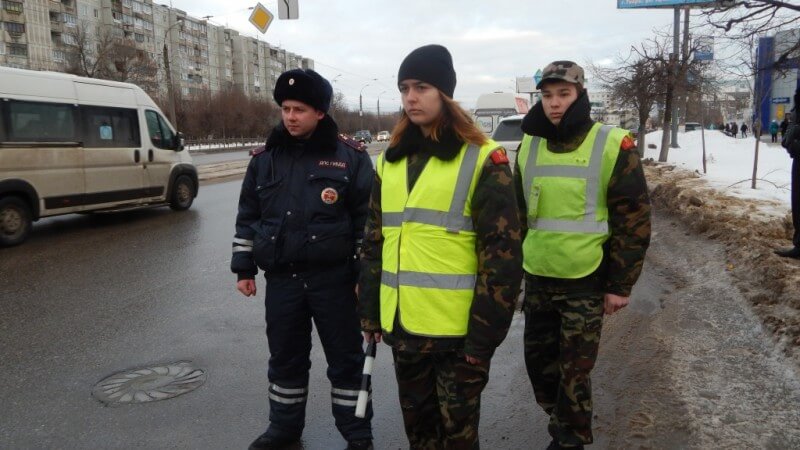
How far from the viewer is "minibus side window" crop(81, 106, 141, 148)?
10117 millimetres

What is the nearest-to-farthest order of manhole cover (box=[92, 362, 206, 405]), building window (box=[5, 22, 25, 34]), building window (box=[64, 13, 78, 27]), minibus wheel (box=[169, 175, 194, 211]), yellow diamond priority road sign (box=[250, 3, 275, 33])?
manhole cover (box=[92, 362, 206, 405]), minibus wheel (box=[169, 175, 194, 211]), yellow diamond priority road sign (box=[250, 3, 275, 33]), building window (box=[5, 22, 25, 34]), building window (box=[64, 13, 78, 27])

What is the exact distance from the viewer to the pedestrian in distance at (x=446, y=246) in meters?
2.30

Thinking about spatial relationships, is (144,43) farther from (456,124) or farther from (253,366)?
(456,124)

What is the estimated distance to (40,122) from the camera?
9.34 metres

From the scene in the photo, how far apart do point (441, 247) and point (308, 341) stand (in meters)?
1.25

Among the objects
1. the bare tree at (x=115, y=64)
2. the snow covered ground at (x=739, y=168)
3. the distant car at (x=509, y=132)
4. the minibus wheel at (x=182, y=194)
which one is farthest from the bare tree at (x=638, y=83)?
the bare tree at (x=115, y=64)

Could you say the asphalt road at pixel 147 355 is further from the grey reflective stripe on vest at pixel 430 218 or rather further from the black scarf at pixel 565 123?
the black scarf at pixel 565 123

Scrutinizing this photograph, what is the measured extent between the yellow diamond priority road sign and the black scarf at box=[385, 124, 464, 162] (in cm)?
1450

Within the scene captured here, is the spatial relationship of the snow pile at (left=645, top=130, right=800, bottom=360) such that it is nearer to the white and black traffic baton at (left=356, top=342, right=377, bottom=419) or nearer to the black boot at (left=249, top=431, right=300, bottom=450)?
the white and black traffic baton at (left=356, top=342, right=377, bottom=419)

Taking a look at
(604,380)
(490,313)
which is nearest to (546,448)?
(604,380)

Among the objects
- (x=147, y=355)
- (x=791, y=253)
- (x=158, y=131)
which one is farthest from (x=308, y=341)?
(x=158, y=131)

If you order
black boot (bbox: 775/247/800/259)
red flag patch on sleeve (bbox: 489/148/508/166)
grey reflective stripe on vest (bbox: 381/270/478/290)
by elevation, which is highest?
red flag patch on sleeve (bbox: 489/148/508/166)

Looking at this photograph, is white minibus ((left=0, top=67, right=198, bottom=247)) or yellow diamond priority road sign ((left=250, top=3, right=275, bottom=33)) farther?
yellow diamond priority road sign ((left=250, top=3, right=275, bottom=33))

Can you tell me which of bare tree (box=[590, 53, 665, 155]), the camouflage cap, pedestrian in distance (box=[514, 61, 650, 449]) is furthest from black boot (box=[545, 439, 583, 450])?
bare tree (box=[590, 53, 665, 155])
